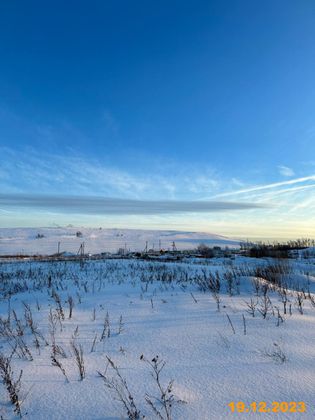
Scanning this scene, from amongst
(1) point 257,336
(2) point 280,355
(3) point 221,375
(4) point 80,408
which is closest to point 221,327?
(1) point 257,336

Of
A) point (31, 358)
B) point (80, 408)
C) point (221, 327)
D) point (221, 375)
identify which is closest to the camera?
point (80, 408)

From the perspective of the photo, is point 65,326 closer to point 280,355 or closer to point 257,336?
point 257,336

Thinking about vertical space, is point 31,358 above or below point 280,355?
below

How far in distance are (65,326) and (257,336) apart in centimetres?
245

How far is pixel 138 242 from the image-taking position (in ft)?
195

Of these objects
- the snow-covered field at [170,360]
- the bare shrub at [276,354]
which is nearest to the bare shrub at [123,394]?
the snow-covered field at [170,360]

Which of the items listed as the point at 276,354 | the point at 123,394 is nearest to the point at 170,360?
the point at 123,394
